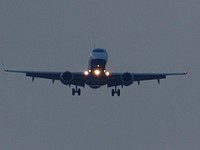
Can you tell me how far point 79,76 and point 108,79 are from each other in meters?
3.45

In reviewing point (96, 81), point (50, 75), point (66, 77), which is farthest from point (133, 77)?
point (50, 75)

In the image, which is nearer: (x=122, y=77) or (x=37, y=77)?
(x=122, y=77)

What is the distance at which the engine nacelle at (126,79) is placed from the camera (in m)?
103

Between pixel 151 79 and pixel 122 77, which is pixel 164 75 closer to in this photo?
pixel 151 79

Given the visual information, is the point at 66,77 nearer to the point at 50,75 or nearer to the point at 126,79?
the point at 50,75

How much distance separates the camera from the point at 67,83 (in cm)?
10312

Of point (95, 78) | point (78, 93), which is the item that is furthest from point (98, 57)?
point (78, 93)

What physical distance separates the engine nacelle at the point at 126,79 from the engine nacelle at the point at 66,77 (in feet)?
18.9

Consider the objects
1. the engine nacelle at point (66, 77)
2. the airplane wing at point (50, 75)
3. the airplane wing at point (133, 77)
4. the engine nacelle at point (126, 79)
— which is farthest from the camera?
the airplane wing at point (50, 75)

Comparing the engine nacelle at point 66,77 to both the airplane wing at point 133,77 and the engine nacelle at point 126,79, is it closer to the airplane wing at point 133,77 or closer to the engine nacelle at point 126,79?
the airplane wing at point 133,77

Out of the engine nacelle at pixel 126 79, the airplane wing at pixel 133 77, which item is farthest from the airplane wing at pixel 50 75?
the engine nacelle at pixel 126 79

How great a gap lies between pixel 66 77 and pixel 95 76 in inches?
160

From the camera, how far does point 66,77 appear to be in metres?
103

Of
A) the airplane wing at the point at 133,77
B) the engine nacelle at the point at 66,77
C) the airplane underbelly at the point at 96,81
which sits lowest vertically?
the airplane underbelly at the point at 96,81
